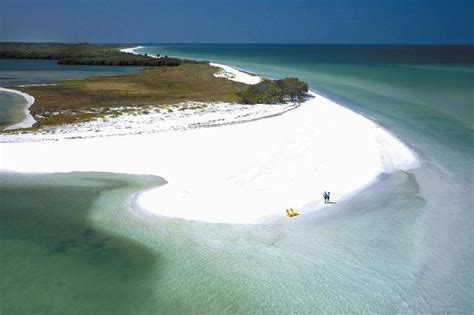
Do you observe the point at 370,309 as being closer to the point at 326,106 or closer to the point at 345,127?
the point at 345,127

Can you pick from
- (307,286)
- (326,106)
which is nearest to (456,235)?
(307,286)

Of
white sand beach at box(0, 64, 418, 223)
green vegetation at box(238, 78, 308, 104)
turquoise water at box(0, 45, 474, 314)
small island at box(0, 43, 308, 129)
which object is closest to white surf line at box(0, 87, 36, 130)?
small island at box(0, 43, 308, 129)

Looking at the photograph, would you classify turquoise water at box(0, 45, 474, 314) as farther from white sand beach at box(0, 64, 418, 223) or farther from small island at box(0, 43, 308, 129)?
small island at box(0, 43, 308, 129)

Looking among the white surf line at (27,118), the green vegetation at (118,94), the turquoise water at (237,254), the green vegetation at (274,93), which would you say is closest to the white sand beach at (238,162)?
the turquoise water at (237,254)

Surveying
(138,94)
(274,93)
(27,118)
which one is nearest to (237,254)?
(27,118)

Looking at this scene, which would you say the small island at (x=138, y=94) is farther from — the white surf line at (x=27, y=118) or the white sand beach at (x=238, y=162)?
the white sand beach at (x=238, y=162)

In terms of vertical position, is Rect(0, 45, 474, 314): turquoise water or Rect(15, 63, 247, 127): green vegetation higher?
Rect(15, 63, 247, 127): green vegetation

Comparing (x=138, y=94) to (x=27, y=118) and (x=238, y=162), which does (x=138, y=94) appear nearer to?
(x=27, y=118)
